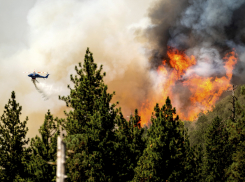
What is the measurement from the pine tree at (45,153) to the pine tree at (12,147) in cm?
559

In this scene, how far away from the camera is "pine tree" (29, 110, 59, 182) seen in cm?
1920

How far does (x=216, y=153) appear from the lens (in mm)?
38625

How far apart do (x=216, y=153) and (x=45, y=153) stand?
27.9 meters

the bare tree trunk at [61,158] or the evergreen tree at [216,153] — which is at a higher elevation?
the evergreen tree at [216,153]

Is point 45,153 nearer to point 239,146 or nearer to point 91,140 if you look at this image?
point 91,140

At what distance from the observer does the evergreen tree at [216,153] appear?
3728cm

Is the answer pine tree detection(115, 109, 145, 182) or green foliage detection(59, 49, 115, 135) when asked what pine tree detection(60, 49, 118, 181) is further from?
pine tree detection(115, 109, 145, 182)

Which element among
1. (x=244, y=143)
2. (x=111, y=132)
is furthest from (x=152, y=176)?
(x=244, y=143)

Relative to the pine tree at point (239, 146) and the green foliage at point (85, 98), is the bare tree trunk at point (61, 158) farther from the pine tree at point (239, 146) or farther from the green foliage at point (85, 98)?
the pine tree at point (239, 146)

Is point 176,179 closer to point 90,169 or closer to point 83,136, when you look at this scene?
point 90,169

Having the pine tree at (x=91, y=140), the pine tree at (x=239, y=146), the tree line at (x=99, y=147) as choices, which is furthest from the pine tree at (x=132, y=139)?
the pine tree at (x=239, y=146)

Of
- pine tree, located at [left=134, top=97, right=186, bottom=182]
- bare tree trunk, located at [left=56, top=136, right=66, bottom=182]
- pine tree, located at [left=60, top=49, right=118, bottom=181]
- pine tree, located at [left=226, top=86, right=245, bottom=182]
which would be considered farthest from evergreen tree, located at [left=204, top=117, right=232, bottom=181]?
bare tree trunk, located at [left=56, top=136, right=66, bottom=182]

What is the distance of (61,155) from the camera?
23.4ft

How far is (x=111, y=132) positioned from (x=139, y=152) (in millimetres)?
8856
